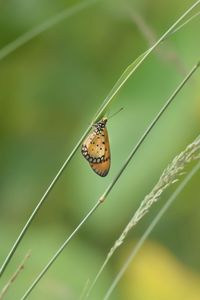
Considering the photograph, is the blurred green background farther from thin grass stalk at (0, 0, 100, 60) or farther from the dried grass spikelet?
the dried grass spikelet

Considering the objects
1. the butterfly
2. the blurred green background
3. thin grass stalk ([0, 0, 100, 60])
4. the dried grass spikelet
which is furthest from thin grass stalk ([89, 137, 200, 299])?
the blurred green background

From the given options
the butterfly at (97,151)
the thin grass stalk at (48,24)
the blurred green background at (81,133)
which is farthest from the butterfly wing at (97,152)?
the blurred green background at (81,133)

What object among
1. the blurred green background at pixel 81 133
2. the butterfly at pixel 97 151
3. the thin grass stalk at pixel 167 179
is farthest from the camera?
the blurred green background at pixel 81 133

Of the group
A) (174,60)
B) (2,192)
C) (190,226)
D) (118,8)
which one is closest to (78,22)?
(118,8)

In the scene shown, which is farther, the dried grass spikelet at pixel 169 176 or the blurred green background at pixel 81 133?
the blurred green background at pixel 81 133

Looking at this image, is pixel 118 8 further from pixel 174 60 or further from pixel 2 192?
pixel 174 60

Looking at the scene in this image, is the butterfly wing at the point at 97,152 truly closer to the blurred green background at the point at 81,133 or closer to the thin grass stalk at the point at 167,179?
the thin grass stalk at the point at 167,179

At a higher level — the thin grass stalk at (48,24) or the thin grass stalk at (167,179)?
the thin grass stalk at (48,24)
